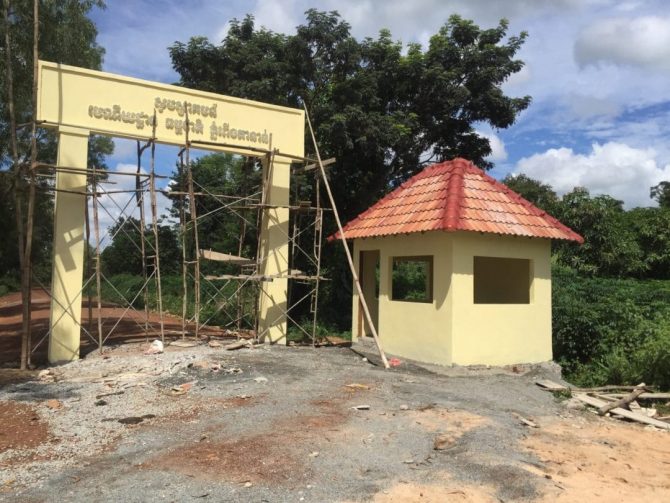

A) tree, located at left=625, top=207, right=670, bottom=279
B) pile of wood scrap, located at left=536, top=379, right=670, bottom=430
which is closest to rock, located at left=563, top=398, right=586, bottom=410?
pile of wood scrap, located at left=536, top=379, right=670, bottom=430

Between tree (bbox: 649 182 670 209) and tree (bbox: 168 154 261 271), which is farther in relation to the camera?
tree (bbox: 649 182 670 209)

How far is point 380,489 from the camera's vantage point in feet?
16.4

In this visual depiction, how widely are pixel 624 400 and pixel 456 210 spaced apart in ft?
13.5

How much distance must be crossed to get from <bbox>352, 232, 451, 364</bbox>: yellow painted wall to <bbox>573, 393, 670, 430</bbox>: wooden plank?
90.2 inches

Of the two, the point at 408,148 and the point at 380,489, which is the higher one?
the point at 408,148

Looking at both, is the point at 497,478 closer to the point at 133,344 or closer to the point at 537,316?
the point at 537,316

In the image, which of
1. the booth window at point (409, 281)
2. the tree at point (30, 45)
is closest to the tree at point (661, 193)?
the booth window at point (409, 281)

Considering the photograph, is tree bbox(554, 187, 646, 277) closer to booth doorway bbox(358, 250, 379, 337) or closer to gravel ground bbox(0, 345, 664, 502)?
booth doorway bbox(358, 250, 379, 337)

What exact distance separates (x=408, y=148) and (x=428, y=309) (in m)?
8.71

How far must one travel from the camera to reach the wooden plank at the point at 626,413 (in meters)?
7.91

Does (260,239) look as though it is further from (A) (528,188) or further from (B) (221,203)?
(A) (528,188)

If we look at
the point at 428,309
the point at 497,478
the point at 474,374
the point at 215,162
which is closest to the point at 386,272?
the point at 428,309

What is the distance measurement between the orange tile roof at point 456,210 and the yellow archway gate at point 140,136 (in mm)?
2201

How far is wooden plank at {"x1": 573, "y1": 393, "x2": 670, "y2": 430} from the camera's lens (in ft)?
25.9
